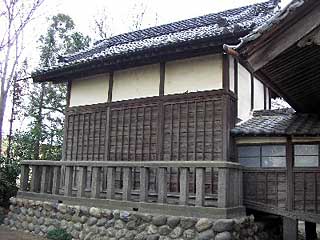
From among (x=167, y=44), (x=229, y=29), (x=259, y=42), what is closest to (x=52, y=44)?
(x=167, y=44)

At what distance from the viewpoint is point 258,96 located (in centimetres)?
1198

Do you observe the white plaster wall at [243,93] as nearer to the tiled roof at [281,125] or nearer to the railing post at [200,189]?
the tiled roof at [281,125]

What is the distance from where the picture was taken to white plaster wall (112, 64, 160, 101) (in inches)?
409

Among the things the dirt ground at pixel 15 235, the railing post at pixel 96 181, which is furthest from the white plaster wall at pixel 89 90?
the dirt ground at pixel 15 235

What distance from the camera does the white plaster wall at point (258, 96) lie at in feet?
38.2

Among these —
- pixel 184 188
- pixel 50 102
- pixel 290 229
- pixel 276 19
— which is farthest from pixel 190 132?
pixel 50 102

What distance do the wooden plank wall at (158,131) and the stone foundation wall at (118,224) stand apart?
169 centimetres

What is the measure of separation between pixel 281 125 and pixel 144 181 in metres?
3.55

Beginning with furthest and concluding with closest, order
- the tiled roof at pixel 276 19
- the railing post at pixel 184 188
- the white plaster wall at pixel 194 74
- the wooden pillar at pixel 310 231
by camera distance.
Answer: the wooden pillar at pixel 310 231 < the white plaster wall at pixel 194 74 < the railing post at pixel 184 188 < the tiled roof at pixel 276 19

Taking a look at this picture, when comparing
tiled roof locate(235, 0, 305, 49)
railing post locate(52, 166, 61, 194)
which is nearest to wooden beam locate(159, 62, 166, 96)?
railing post locate(52, 166, 61, 194)

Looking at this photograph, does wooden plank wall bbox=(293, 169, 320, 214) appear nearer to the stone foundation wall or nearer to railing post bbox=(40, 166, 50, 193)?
the stone foundation wall

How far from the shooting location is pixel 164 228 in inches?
296

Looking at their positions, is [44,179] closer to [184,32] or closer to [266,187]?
[266,187]

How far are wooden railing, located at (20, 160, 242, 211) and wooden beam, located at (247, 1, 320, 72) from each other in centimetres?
306
